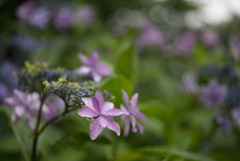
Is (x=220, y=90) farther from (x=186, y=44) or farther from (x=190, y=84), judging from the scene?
(x=186, y=44)

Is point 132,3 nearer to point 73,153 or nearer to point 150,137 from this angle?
point 150,137

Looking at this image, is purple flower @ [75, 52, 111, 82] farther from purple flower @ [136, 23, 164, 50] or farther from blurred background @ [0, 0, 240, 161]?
purple flower @ [136, 23, 164, 50]

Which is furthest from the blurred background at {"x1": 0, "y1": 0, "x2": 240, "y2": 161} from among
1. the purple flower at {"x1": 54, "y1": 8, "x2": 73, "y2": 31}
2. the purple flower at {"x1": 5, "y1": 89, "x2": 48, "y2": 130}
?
the purple flower at {"x1": 5, "y1": 89, "x2": 48, "y2": 130}

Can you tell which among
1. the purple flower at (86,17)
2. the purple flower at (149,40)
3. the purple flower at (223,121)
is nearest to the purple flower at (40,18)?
the purple flower at (86,17)

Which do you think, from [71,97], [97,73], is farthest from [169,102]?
[71,97]

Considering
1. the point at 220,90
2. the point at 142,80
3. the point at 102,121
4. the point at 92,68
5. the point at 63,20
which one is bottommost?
the point at 142,80

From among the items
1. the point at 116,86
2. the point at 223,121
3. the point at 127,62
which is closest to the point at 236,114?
the point at 223,121
